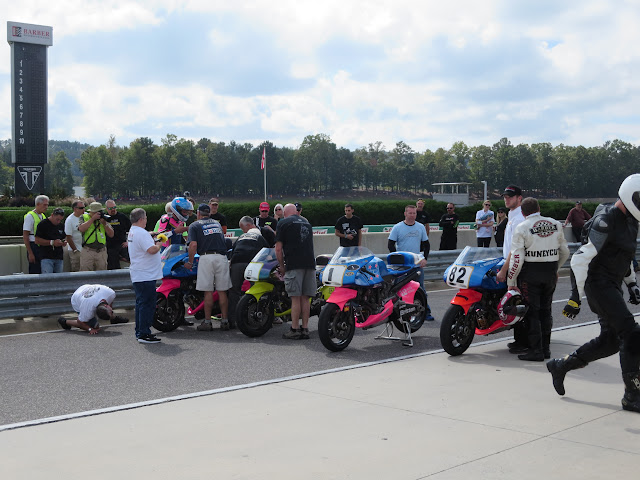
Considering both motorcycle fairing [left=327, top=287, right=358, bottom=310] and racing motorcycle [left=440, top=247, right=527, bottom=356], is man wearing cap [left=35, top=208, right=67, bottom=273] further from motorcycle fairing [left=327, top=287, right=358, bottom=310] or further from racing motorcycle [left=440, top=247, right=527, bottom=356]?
racing motorcycle [left=440, top=247, right=527, bottom=356]

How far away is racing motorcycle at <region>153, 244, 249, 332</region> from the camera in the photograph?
10734mm

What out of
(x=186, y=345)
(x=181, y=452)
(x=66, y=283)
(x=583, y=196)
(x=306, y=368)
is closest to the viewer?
(x=181, y=452)

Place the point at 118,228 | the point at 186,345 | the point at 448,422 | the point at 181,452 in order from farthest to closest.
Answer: the point at 118,228
the point at 186,345
the point at 448,422
the point at 181,452

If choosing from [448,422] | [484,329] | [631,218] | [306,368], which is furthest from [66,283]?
[631,218]

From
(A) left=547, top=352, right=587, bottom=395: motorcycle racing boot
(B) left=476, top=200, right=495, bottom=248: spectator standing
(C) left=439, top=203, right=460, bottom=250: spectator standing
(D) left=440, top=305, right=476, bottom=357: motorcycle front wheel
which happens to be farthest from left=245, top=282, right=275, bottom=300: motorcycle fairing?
(B) left=476, top=200, right=495, bottom=248: spectator standing

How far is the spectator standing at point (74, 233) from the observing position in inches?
507

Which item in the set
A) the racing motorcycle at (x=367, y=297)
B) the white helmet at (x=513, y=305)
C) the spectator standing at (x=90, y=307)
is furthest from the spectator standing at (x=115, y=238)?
the white helmet at (x=513, y=305)

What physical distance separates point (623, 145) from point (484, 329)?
587ft

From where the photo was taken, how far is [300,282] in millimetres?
9898

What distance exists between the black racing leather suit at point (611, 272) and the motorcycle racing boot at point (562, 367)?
0.37 meters

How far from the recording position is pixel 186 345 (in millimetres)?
9633

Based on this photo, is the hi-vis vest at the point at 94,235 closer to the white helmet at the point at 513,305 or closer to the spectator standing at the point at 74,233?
the spectator standing at the point at 74,233

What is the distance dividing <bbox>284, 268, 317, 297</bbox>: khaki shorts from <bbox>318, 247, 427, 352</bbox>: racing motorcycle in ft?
1.52

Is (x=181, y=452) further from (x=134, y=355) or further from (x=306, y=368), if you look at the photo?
(x=134, y=355)
